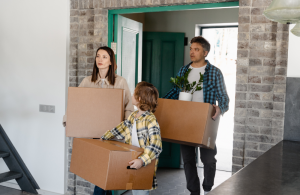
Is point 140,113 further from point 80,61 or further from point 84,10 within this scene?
point 84,10

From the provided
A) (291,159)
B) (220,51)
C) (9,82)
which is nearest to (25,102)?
(9,82)

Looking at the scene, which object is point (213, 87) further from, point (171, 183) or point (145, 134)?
point (171, 183)

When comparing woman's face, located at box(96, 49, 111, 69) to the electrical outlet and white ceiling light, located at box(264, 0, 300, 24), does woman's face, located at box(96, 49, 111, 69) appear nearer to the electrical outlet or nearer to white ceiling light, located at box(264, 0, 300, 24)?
the electrical outlet

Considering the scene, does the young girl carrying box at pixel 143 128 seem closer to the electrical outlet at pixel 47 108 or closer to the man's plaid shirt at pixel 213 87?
the man's plaid shirt at pixel 213 87

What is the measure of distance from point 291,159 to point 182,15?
356 centimetres

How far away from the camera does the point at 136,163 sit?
183cm

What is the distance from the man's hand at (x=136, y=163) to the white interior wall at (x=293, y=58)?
1.16 meters

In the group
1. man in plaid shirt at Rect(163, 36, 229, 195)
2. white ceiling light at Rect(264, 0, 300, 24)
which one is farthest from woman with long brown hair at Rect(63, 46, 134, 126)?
white ceiling light at Rect(264, 0, 300, 24)

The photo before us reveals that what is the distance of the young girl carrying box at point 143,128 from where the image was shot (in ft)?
A: 6.48

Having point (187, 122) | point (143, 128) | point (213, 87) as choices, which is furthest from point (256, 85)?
point (143, 128)

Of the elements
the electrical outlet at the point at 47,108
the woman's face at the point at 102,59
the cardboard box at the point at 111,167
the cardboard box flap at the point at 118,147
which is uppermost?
the woman's face at the point at 102,59

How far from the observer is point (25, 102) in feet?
11.7

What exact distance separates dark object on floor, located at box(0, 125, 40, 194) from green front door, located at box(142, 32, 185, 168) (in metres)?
1.88

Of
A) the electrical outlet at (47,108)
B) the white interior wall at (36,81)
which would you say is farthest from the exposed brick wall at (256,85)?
the electrical outlet at (47,108)
